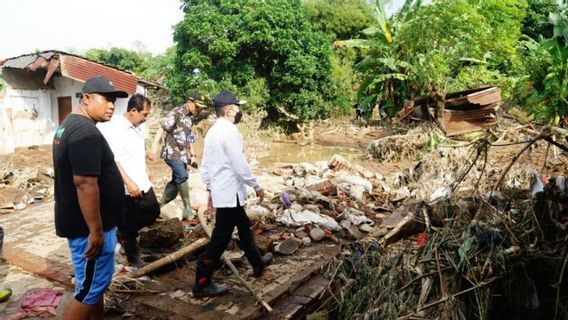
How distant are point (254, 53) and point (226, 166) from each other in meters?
15.6

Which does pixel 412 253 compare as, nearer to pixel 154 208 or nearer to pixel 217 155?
pixel 217 155

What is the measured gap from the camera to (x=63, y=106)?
1411cm

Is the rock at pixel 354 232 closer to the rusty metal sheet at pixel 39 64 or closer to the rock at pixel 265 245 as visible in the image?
the rock at pixel 265 245

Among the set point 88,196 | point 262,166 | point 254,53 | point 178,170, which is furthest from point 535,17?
point 88,196

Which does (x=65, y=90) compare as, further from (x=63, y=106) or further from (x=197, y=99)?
(x=197, y=99)

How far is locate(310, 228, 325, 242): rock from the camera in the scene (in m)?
5.34

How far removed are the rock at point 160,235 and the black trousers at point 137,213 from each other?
26.6 inches

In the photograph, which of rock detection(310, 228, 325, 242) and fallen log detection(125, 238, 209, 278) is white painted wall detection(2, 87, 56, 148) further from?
rock detection(310, 228, 325, 242)

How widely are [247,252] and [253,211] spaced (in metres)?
1.91

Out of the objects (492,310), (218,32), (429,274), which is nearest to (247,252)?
(429,274)

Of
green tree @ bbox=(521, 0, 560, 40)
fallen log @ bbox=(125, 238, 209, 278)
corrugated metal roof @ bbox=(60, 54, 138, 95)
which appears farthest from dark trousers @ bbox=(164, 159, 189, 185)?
green tree @ bbox=(521, 0, 560, 40)

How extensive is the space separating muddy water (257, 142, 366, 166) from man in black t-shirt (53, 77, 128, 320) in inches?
416

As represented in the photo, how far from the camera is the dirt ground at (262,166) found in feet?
11.7

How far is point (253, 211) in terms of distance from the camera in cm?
597
